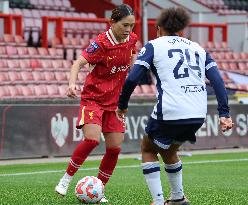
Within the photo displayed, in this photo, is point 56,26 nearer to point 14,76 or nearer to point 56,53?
point 56,53

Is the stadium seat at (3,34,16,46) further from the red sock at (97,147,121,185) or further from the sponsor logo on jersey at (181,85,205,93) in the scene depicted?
the sponsor logo on jersey at (181,85,205,93)

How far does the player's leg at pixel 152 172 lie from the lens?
8594mm

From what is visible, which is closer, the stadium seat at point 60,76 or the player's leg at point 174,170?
the player's leg at point 174,170

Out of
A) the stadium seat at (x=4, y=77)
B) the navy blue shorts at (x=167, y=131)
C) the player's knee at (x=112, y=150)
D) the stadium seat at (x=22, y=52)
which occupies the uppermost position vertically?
the navy blue shorts at (x=167, y=131)

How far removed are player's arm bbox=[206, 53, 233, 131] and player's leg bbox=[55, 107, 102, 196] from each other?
84.1 inches

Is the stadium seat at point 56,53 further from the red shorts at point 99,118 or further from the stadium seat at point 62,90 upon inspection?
the red shorts at point 99,118

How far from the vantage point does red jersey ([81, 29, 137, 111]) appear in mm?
10453

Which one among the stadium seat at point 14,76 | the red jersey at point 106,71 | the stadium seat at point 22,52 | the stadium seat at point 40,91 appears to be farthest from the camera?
the stadium seat at point 22,52

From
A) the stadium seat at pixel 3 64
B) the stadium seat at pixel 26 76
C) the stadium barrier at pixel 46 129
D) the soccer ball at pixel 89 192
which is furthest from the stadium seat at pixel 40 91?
the soccer ball at pixel 89 192

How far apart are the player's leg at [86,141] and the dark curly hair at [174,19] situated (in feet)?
7.50

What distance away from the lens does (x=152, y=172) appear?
28.2ft

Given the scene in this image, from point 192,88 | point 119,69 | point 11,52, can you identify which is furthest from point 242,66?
point 192,88

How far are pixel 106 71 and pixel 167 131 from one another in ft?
7.37

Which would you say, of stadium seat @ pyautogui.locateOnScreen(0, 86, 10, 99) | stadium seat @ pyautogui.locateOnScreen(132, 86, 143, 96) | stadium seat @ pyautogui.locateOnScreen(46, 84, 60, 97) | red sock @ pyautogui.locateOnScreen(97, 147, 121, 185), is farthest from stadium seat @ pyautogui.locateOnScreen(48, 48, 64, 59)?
red sock @ pyautogui.locateOnScreen(97, 147, 121, 185)
